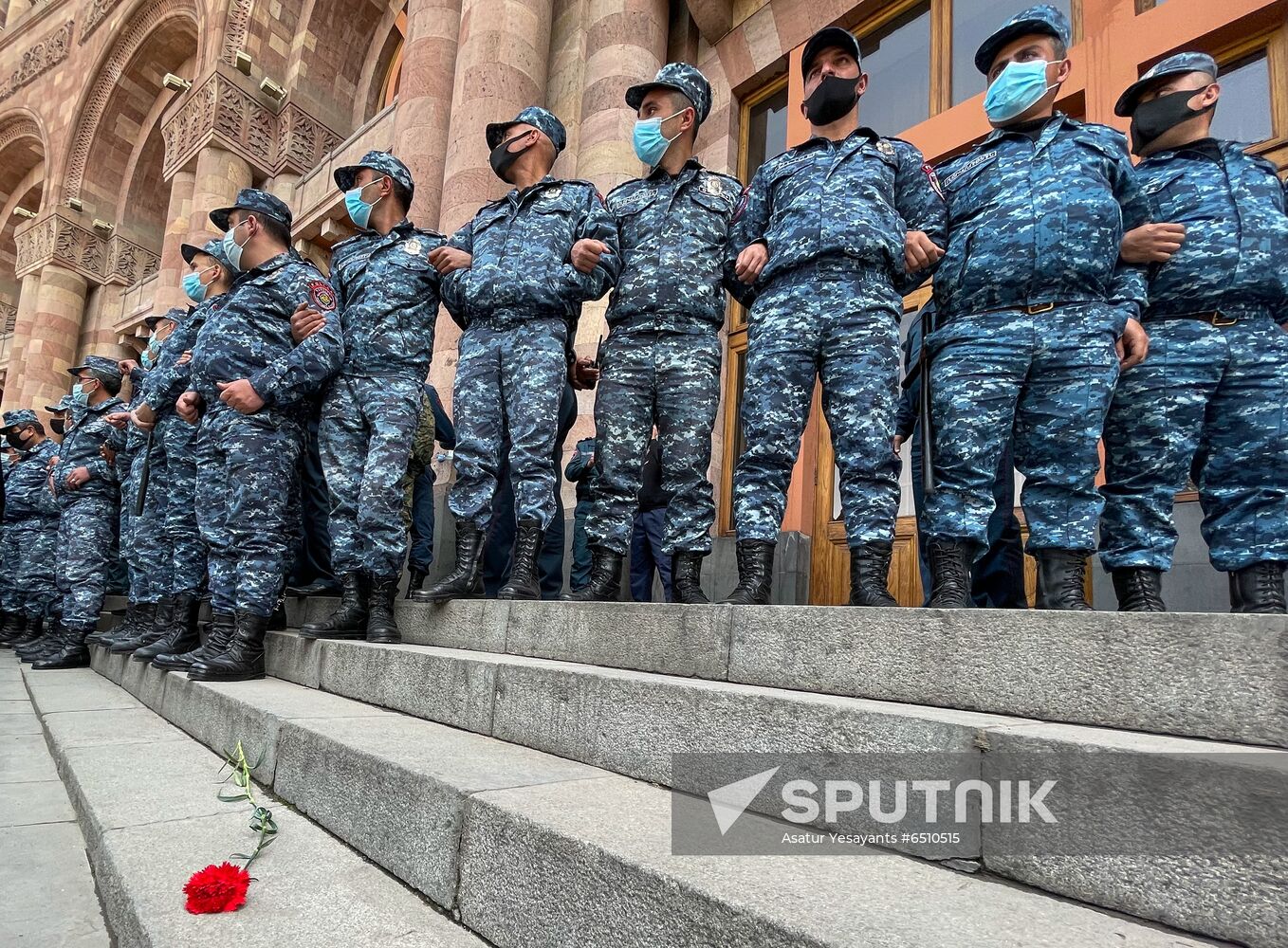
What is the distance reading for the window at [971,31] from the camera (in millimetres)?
5496

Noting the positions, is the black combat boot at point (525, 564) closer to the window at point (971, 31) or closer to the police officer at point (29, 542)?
the window at point (971, 31)

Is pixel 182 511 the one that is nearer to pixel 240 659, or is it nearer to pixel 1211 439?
pixel 240 659

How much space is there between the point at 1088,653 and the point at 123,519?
592 centimetres

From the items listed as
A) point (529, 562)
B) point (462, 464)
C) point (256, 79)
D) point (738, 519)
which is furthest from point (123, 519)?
point (256, 79)

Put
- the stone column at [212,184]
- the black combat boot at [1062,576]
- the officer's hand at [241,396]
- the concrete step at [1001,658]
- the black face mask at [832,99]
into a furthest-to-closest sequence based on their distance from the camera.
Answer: the stone column at [212,184], the officer's hand at [241,396], the black face mask at [832,99], the black combat boot at [1062,576], the concrete step at [1001,658]

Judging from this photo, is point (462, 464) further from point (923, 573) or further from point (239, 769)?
point (923, 573)

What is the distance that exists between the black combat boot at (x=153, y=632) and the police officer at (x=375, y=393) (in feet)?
6.20

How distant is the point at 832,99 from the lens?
2.83 meters

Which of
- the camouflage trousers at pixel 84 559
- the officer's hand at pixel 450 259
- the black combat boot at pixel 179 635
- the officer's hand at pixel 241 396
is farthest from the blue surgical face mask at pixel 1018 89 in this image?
the camouflage trousers at pixel 84 559

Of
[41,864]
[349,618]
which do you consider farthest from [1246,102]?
[41,864]

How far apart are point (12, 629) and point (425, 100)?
6.87 metres

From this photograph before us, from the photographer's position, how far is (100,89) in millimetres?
15820

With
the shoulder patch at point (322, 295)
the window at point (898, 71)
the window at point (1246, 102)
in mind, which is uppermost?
the window at point (898, 71)

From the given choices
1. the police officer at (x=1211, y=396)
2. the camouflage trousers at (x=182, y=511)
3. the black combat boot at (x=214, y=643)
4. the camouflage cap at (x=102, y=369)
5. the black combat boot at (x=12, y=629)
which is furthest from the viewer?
the black combat boot at (x=12, y=629)
